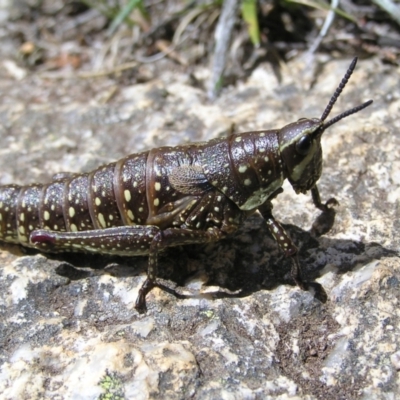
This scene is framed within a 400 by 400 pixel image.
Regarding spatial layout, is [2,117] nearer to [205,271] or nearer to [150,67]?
[150,67]

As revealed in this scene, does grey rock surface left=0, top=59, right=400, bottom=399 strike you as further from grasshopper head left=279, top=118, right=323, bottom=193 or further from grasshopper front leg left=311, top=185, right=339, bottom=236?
grasshopper head left=279, top=118, right=323, bottom=193

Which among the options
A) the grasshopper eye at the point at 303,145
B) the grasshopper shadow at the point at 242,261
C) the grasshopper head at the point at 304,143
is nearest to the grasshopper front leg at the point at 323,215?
the grasshopper shadow at the point at 242,261

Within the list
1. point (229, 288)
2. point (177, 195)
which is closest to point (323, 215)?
point (229, 288)

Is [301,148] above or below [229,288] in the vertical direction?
above

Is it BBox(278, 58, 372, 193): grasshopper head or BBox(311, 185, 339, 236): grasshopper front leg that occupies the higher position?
BBox(278, 58, 372, 193): grasshopper head

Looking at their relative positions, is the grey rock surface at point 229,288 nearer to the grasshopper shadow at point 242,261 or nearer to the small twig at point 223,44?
the grasshopper shadow at point 242,261

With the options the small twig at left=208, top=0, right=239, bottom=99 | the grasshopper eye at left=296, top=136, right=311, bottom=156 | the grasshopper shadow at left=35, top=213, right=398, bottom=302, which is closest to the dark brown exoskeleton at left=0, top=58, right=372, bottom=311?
the grasshopper eye at left=296, top=136, right=311, bottom=156

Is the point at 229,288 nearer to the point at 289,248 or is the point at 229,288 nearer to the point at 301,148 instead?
the point at 289,248
